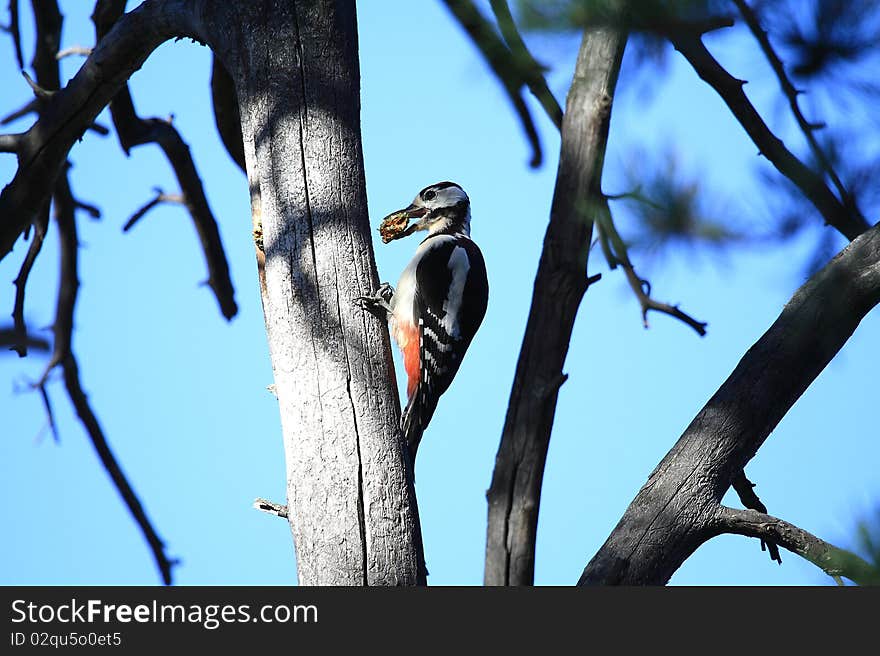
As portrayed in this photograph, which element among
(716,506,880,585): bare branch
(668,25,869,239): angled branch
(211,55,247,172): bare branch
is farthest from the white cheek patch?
(716,506,880,585): bare branch

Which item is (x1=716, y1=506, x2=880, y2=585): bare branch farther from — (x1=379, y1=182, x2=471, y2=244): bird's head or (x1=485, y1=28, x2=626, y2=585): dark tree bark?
(x1=379, y1=182, x2=471, y2=244): bird's head

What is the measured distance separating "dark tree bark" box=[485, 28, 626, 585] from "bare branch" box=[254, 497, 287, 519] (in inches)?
36.3

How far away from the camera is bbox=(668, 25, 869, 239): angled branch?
2734mm

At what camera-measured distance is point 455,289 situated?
13.1 ft

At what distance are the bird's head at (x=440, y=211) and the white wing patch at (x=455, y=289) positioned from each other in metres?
0.44

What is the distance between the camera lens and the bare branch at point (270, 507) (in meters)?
2.64

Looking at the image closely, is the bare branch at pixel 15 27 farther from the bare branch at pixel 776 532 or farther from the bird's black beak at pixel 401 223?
the bare branch at pixel 776 532

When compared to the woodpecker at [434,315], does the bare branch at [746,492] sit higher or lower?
lower

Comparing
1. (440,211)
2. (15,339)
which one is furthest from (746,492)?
(15,339)

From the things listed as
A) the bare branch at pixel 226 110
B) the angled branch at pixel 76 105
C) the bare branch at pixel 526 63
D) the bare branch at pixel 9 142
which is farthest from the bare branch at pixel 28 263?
the bare branch at pixel 526 63

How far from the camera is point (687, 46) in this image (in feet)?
9.29

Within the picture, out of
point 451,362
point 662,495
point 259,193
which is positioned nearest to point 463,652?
point 662,495

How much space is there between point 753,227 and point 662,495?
87 cm

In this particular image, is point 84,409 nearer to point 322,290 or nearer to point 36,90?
point 36,90
